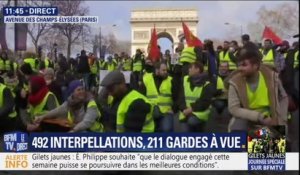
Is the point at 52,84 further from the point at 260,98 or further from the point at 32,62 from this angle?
the point at 260,98

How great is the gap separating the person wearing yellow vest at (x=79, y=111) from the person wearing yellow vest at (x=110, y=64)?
23cm

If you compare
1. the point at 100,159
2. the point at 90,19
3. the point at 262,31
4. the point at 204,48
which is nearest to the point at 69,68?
the point at 90,19

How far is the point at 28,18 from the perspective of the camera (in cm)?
382

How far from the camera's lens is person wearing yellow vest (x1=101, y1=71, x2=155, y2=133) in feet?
12.7

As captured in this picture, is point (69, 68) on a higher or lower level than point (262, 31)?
lower

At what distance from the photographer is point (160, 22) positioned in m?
3.69

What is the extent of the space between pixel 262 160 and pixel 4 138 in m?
1.82

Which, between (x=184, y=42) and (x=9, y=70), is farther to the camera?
(x=9, y=70)

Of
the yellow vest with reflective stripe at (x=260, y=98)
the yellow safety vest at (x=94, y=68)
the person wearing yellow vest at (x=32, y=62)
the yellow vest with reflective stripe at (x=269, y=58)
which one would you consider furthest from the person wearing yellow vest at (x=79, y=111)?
the yellow vest with reflective stripe at (x=269, y=58)

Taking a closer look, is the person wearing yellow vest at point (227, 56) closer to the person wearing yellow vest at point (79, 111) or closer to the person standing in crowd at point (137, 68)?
the person standing in crowd at point (137, 68)

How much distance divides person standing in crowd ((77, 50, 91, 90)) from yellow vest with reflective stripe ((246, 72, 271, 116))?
3.70 ft

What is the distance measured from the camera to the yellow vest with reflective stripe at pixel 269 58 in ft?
12.2

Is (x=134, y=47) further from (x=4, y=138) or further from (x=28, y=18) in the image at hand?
(x=4, y=138)

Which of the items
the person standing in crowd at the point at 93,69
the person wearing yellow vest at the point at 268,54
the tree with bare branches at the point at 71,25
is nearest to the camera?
the person wearing yellow vest at the point at 268,54
